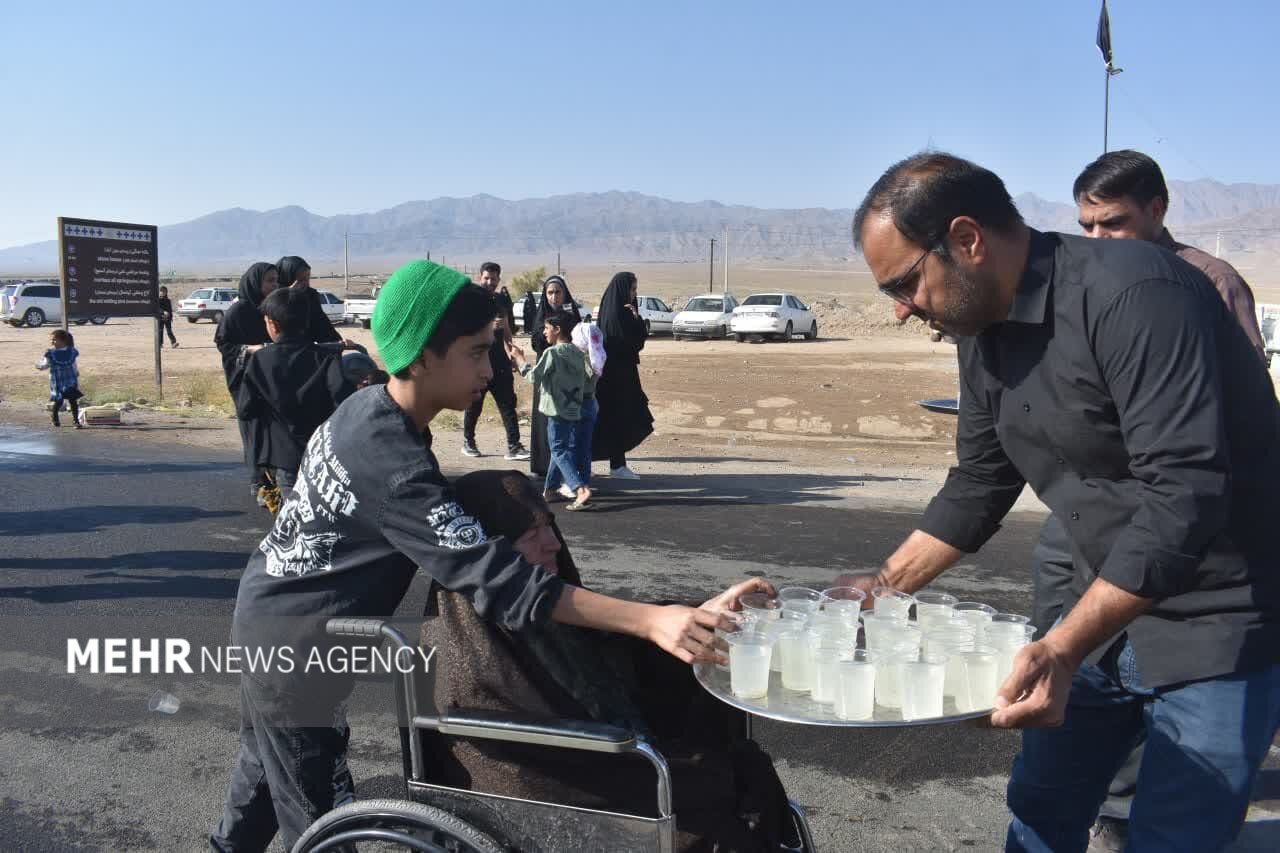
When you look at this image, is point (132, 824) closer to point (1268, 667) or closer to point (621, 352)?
point (1268, 667)

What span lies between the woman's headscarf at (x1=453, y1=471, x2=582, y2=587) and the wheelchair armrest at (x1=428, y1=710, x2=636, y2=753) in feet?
1.34

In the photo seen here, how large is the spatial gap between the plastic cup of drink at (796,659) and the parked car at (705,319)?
31019mm

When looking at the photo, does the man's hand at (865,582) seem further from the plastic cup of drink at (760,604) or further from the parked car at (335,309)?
the parked car at (335,309)

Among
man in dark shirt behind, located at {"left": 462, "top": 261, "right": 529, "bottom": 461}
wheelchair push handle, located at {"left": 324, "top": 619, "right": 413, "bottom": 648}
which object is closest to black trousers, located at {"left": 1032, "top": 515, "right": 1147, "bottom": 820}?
wheelchair push handle, located at {"left": 324, "top": 619, "right": 413, "bottom": 648}

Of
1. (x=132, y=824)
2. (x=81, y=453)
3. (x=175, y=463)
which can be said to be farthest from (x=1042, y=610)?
(x=81, y=453)

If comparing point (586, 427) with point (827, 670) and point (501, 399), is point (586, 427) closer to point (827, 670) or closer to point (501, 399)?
point (501, 399)

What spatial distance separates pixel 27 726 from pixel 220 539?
10.5 ft

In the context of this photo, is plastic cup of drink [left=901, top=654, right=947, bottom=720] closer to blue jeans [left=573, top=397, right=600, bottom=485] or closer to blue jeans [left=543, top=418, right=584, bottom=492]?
Answer: blue jeans [left=543, top=418, right=584, bottom=492]

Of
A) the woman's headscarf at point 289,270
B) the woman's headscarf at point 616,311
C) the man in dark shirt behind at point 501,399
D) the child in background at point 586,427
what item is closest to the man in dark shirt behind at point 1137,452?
the woman's headscarf at point 289,270

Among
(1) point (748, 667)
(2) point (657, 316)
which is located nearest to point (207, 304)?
(2) point (657, 316)

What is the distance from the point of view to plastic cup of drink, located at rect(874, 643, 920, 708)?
7.47 feet

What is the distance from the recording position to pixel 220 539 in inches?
304

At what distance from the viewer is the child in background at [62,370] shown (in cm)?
1345

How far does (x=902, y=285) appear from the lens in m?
2.34
